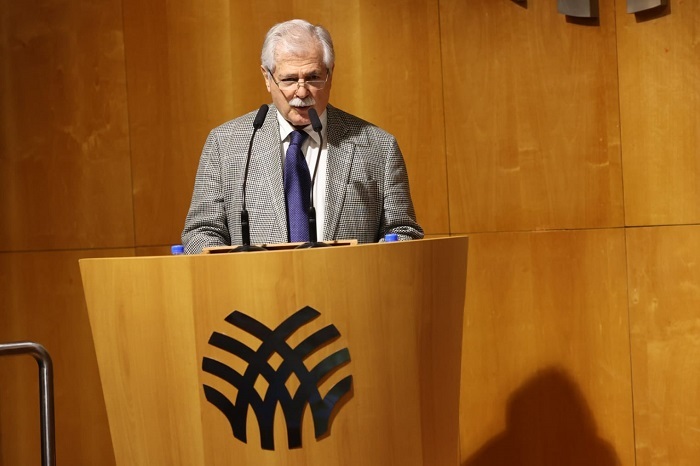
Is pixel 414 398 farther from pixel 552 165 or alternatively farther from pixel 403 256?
pixel 552 165

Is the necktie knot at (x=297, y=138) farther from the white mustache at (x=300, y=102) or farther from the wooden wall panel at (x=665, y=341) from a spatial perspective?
the wooden wall panel at (x=665, y=341)

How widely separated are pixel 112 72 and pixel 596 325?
2.15m

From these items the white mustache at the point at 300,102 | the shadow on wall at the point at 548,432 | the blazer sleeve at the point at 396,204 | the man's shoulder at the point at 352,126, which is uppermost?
the white mustache at the point at 300,102

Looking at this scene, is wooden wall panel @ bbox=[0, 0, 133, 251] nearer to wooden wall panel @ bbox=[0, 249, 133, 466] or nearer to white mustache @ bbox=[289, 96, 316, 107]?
wooden wall panel @ bbox=[0, 249, 133, 466]

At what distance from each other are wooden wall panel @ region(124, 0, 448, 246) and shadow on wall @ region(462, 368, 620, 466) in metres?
0.73

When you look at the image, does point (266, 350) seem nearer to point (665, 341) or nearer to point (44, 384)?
point (44, 384)

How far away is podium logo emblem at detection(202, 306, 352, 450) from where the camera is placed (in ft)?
6.02

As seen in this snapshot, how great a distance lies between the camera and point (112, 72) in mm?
3760

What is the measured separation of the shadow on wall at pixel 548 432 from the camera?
11.5ft

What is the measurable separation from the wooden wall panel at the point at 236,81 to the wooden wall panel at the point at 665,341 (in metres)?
0.80

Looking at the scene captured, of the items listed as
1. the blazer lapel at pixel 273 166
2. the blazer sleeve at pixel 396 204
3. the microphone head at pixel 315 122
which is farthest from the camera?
the blazer sleeve at pixel 396 204

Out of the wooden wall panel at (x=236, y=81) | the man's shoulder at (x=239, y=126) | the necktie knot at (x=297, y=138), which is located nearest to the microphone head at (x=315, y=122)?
the necktie knot at (x=297, y=138)

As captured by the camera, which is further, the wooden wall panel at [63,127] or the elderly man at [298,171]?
the wooden wall panel at [63,127]

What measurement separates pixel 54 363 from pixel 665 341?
2323 millimetres
